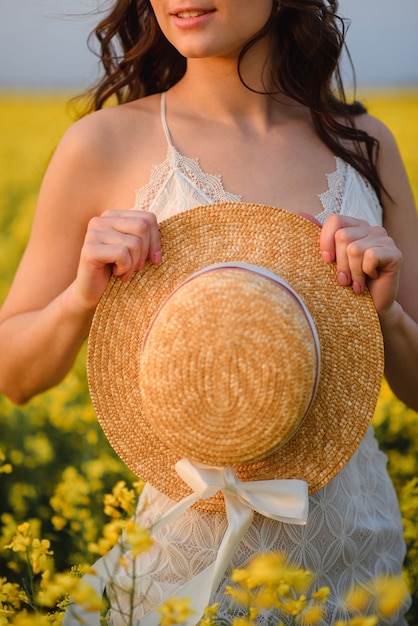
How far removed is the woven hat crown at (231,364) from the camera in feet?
5.65

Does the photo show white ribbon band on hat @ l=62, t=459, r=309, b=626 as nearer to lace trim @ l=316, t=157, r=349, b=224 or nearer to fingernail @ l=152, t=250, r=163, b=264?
fingernail @ l=152, t=250, r=163, b=264

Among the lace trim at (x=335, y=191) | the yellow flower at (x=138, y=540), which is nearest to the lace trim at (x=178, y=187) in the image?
the lace trim at (x=335, y=191)

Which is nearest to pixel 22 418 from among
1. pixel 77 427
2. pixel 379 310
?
pixel 77 427

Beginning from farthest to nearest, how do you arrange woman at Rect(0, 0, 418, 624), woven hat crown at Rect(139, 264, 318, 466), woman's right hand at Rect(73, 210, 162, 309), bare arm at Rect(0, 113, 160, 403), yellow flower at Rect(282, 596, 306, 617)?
bare arm at Rect(0, 113, 160, 403) → woman at Rect(0, 0, 418, 624) → woman's right hand at Rect(73, 210, 162, 309) → woven hat crown at Rect(139, 264, 318, 466) → yellow flower at Rect(282, 596, 306, 617)

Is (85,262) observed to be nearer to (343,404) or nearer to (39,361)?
(39,361)

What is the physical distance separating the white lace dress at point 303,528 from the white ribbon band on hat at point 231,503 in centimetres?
18

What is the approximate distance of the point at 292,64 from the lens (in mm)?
2570

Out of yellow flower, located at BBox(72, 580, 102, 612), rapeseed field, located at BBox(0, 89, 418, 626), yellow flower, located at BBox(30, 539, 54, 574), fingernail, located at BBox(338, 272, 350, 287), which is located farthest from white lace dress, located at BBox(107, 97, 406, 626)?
yellow flower, located at BBox(72, 580, 102, 612)

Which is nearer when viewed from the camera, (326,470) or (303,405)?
(303,405)

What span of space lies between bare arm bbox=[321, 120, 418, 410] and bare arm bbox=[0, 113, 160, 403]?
0.63 meters

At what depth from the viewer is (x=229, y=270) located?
1.77 m

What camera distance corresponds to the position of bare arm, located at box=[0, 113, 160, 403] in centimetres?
218

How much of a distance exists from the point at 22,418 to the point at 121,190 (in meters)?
2.33

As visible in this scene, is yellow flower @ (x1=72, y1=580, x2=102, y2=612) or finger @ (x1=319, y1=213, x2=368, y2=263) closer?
yellow flower @ (x1=72, y1=580, x2=102, y2=612)
